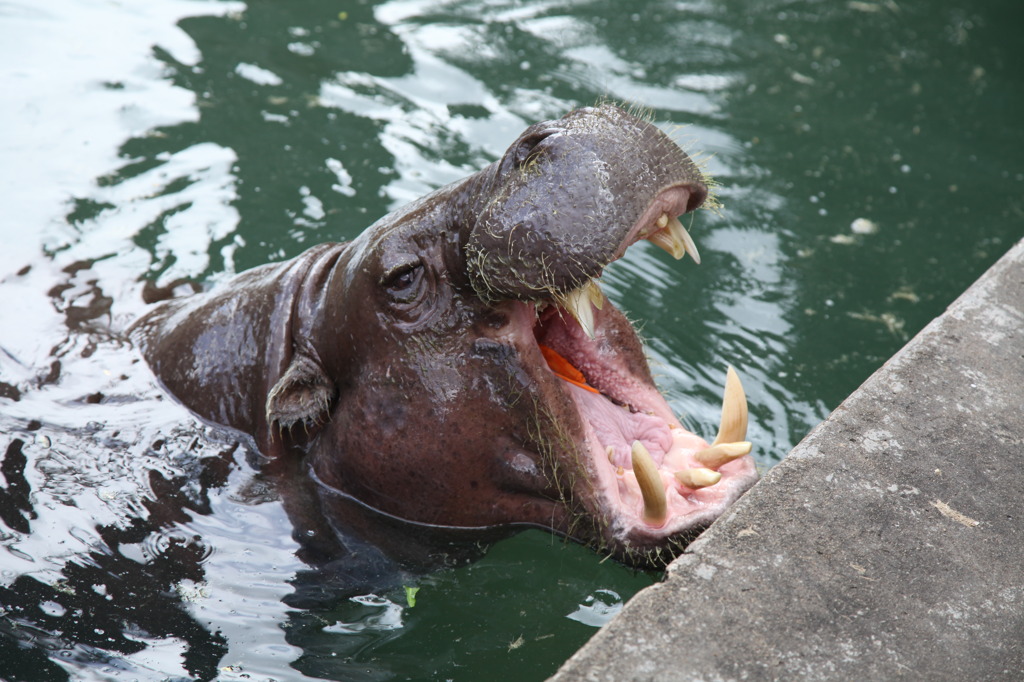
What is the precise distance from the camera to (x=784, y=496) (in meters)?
3.35

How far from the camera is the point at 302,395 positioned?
4.19 m

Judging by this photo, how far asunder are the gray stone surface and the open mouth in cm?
29

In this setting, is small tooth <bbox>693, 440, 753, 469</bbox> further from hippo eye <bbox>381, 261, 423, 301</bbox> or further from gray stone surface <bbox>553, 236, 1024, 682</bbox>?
hippo eye <bbox>381, 261, 423, 301</bbox>

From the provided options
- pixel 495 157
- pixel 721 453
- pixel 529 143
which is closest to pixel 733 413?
pixel 721 453

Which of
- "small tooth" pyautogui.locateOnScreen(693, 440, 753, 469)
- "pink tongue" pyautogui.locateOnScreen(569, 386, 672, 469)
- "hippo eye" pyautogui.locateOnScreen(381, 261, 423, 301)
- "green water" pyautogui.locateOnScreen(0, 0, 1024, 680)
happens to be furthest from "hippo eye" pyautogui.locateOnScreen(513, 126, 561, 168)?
"green water" pyautogui.locateOnScreen(0, 0, 1024, 680)

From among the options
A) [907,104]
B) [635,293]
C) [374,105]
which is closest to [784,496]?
[635,293]

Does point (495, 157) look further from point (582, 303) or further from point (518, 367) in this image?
point (582, 303)

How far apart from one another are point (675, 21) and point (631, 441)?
7.10 meters

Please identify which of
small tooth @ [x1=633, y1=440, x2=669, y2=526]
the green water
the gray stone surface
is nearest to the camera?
the gray stone surface

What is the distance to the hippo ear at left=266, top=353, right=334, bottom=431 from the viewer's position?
412 cm

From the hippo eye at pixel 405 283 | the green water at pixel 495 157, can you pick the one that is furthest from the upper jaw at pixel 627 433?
the green water at pixel 495 157

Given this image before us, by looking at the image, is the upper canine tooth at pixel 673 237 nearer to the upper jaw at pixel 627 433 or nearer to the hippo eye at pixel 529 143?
the upper jaw at pixel 627 433

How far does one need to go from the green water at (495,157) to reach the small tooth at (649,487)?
927 millimetres

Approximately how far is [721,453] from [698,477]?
→ 0.46ft
